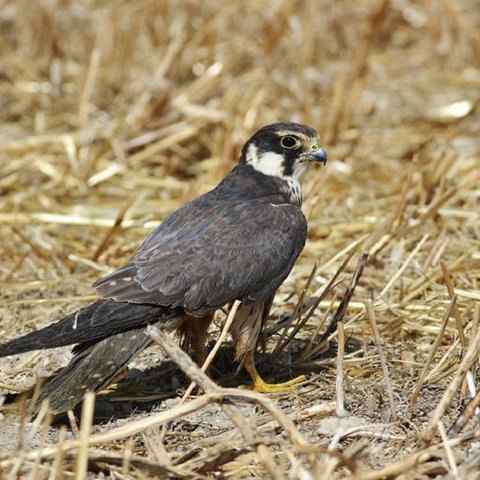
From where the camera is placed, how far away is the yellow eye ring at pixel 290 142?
419cm

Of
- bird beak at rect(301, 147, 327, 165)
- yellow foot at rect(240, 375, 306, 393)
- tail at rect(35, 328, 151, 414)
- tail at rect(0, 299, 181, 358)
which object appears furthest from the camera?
bird beak at rect(301, 147, 327, 165)

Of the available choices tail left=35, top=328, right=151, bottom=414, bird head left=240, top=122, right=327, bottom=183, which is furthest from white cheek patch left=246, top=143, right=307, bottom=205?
tail left=35, top=328, right=151, bottom=414

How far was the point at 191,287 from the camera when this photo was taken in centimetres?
353

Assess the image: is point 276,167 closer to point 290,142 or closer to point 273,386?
point 290,142

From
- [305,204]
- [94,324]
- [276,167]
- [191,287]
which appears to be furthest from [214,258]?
[305,204]

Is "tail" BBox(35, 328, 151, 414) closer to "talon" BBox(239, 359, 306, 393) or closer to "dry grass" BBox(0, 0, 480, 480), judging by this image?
"dry grass" BBox(0, 0, 480, 480)

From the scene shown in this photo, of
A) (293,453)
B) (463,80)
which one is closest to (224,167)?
(463,80)

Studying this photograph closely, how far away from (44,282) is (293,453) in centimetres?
224

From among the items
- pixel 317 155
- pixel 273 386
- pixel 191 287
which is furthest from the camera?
pixel 317 155

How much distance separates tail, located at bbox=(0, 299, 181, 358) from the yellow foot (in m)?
0.51

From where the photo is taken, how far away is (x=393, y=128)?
23.2 ft

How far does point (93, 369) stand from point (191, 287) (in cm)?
45

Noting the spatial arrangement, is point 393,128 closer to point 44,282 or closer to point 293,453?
point 44,282

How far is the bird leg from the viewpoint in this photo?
12.4 ft
